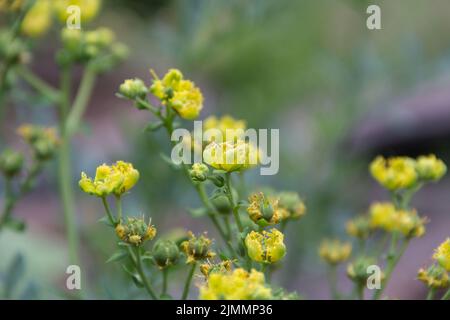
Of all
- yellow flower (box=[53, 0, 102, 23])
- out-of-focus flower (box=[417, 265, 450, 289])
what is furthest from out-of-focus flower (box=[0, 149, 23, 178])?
out-of-focus flower (box=[417, 265, 450, 289])

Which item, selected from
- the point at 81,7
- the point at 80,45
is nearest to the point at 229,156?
the point at 80,45

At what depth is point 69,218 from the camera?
1.56 meters

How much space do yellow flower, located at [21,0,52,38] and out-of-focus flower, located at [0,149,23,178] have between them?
0.28 metres

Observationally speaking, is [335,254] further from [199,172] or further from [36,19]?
[36,19]

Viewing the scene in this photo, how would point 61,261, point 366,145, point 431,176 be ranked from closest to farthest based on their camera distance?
point 431,176, point 61,261, point 366,145

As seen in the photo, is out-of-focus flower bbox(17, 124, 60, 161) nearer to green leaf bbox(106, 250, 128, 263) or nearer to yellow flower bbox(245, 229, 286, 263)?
green leaf bbox(106, 250, 128, 263)

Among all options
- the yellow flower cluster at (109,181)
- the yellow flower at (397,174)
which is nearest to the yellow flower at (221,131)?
the yellow flower cluster at (109,181)

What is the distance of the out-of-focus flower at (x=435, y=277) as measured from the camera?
1177 millimetres

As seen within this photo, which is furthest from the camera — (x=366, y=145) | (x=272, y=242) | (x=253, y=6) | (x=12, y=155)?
(x=366, y=145)

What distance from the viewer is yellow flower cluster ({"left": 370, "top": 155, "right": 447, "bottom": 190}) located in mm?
1386
